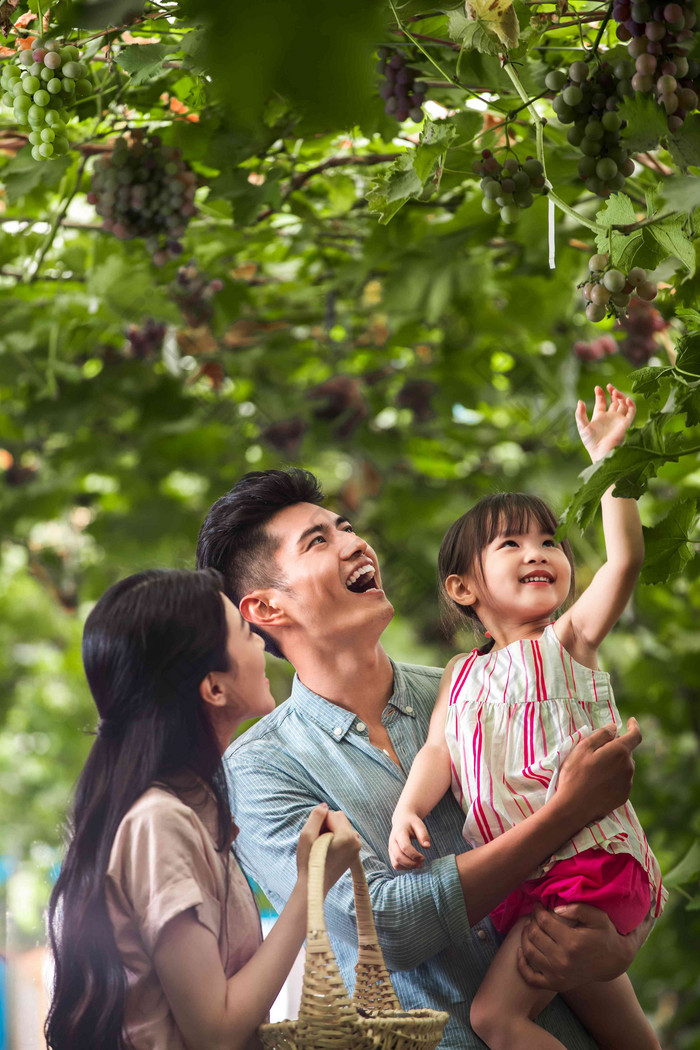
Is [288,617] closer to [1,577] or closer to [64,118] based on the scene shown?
[64,118]

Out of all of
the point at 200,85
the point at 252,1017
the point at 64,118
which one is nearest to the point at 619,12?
the point at 200,85

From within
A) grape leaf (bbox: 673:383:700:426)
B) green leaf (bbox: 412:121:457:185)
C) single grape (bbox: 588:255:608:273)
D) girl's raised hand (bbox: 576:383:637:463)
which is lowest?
girl's raised hand (bbox: 576:383:637:463)

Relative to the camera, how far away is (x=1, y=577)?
3.67 metres

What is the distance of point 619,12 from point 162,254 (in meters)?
0.74

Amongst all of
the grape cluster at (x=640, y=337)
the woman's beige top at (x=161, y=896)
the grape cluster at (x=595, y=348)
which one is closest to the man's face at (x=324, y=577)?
the woman's beige top at (x=161, y=896)

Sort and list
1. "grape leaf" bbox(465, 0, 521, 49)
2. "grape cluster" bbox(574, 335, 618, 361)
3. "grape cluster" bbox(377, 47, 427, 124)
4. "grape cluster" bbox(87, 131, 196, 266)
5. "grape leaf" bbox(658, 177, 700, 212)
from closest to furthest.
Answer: "grape leaf" bbox(658, 177, 700, 212)
"grape leaf" bbox(465, 0, 521, 49)
"grape cluster" bbox(377, 47, 427, 124)
"grape cluster" bbox(87, 131, 196, 266)
"grape cluster" bbox(574, 335, 618, 361)

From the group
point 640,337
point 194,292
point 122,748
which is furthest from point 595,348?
point 122,748

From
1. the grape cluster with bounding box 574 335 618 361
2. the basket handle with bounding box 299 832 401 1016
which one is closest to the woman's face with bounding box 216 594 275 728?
the basket handle with bounding box 299 832 401 1016

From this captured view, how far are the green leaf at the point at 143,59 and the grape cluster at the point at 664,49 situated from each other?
1.38 ft

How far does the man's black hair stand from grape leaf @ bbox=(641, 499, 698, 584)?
1.13 feet

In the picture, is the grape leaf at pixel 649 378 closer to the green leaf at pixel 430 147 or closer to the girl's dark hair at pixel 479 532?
the girl's dark hair at pixel 479 532

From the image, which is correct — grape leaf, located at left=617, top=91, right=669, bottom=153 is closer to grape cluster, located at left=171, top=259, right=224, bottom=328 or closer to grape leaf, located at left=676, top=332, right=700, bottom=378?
grape leaf, located at left=676, top=332, right=700, bottom=378

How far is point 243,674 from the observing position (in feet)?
2.94

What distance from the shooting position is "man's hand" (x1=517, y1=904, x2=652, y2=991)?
874mm
